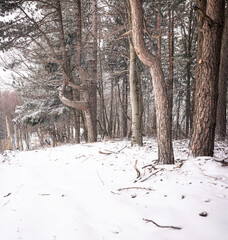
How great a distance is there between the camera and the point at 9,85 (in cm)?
1117

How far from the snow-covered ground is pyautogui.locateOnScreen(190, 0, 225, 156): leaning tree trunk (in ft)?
1.59

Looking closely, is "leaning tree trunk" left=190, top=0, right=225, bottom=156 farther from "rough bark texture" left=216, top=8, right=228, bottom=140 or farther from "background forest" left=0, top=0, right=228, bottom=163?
"rough bark texture" left=216, top=8, right=228, bottom=140

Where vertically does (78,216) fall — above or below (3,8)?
below

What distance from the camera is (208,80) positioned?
125 inches

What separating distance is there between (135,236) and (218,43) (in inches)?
151

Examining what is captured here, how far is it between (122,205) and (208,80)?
3038 millimetres

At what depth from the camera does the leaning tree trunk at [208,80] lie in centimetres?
307

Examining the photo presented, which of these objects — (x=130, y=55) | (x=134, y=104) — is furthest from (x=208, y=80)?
(x=130, y=55)

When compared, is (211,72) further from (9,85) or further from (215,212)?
(9,85)

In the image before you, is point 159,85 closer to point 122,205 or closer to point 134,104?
point 122,205

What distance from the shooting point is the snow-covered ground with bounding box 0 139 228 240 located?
1758mm

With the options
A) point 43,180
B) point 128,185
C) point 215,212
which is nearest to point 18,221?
point 43,180

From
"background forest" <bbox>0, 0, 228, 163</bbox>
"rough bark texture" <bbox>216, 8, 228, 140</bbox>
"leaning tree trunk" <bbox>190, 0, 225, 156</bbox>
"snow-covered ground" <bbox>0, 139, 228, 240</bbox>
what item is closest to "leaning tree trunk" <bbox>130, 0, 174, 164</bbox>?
"background forest" <bbox>0, 0, 228, 163</bbox>

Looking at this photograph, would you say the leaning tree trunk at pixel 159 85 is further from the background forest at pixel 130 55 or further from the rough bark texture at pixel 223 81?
the rough bark texture at pixel 223 81
